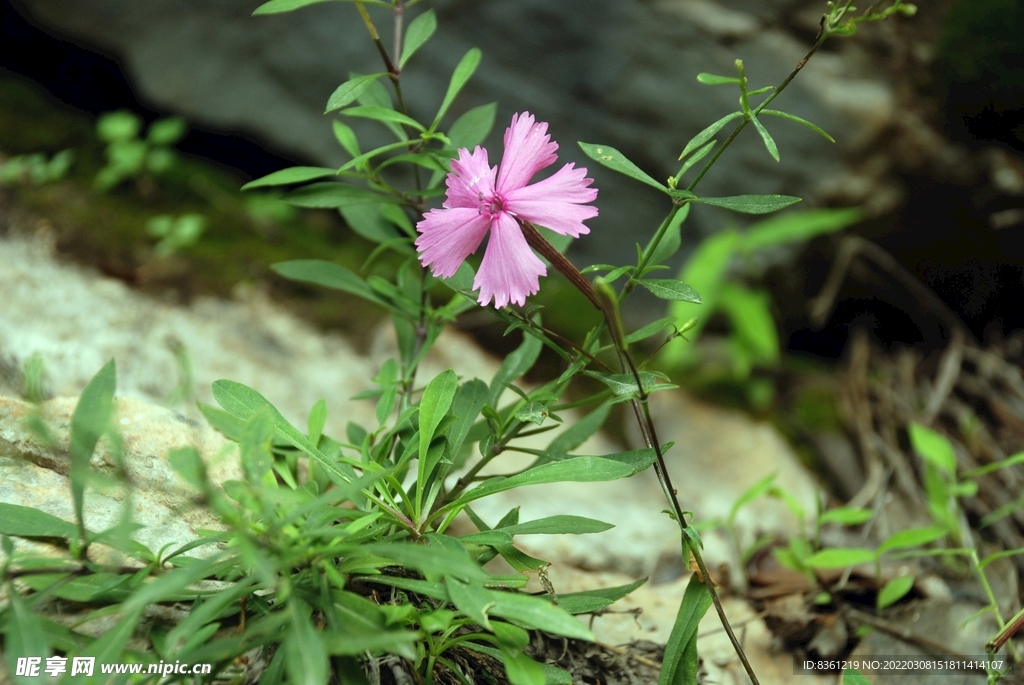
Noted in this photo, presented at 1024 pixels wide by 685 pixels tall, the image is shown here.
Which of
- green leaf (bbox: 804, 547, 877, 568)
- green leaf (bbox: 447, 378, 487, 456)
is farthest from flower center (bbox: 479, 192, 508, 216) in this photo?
green leaf (bbox: 804, 547, 877, 568)

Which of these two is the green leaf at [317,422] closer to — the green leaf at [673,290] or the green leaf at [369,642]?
the green leaf at [369,642]

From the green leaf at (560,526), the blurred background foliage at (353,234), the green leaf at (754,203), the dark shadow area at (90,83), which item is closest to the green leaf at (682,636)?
the green leaf at (560,526)

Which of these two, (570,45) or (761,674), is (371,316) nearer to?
(570,45)

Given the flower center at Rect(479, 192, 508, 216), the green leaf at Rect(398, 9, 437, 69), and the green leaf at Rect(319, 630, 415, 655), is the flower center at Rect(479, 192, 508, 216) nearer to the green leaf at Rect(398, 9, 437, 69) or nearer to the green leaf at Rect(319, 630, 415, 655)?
the green leaf at Rect(398, 9, 437, 69)

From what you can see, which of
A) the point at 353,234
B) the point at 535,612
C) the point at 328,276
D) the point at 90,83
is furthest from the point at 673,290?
the point at 90,83

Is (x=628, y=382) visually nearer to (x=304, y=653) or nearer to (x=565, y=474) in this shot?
(x=565, y=474)

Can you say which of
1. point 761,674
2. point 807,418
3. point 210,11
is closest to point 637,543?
point 761,674
